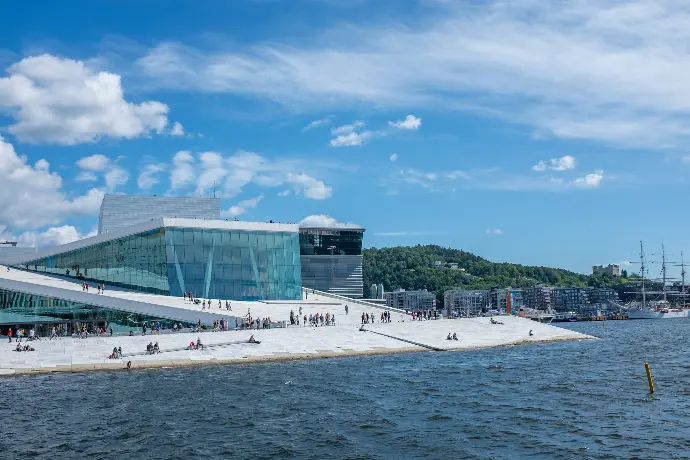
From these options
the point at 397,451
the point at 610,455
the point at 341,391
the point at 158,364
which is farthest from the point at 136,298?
the point at 610,455

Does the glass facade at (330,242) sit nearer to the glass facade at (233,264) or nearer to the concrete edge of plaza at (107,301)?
the glass facade at (233,264)

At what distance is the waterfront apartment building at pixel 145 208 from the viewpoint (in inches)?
3346

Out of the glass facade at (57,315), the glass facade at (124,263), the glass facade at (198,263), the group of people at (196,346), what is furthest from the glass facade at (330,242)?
the group of people at (196,346)

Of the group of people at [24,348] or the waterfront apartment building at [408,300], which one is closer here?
the group of people at [24,348]

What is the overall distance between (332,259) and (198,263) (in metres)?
37.2

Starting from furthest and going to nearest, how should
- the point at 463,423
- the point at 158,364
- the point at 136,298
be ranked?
the point at 136,298 → the point at 158,364 → the point at 463,423

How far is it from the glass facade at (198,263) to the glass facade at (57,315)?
8.64 m

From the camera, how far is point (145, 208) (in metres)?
85.6

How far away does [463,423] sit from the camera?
2447 cm

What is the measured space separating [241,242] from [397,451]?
4749 centimetres

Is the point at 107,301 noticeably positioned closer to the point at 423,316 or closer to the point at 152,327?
the point at 152,327

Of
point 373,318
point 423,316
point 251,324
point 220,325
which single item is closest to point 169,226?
point 220,325

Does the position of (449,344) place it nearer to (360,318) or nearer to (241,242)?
(360,318)

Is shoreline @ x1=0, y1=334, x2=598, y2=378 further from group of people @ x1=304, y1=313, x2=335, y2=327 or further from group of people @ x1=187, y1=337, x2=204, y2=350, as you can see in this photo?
group of people @ x1=304, y1=313, x2=335, y2=327
